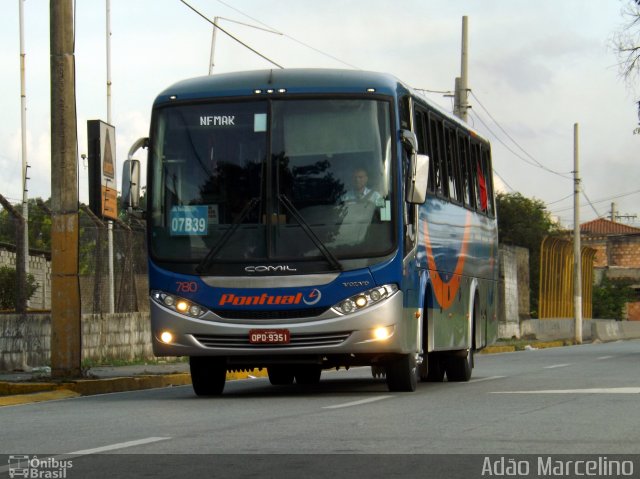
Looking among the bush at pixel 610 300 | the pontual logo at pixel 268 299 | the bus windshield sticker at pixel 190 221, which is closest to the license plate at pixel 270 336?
the pontual logo at pixel 268 299

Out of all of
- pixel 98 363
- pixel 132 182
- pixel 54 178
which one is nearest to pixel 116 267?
pixel 98 363

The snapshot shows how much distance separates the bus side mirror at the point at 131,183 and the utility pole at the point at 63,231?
1.96 metres

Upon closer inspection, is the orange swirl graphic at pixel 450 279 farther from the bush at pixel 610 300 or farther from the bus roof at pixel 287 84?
the bush at pixel 610 300

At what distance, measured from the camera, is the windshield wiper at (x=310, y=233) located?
14.4 m

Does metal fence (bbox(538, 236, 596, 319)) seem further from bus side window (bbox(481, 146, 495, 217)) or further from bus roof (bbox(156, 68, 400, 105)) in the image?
bus roof (bbox(156, 68, 400, 105))

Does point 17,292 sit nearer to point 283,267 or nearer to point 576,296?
point 283,267

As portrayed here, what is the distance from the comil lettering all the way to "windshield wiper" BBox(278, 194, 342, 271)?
1.06 metres

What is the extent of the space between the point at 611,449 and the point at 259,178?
6.68 meters

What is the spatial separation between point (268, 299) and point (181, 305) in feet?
3.18

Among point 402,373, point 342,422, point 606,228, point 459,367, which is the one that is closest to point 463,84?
point 459,367

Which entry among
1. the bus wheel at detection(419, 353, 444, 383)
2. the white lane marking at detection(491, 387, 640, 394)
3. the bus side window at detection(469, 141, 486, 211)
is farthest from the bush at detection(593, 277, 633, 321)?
the white lane marking at detection(491, 387, 640, 394)

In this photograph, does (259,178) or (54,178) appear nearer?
(259,178)

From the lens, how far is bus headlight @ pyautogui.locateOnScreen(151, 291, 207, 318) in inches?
575

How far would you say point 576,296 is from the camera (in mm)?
57375
